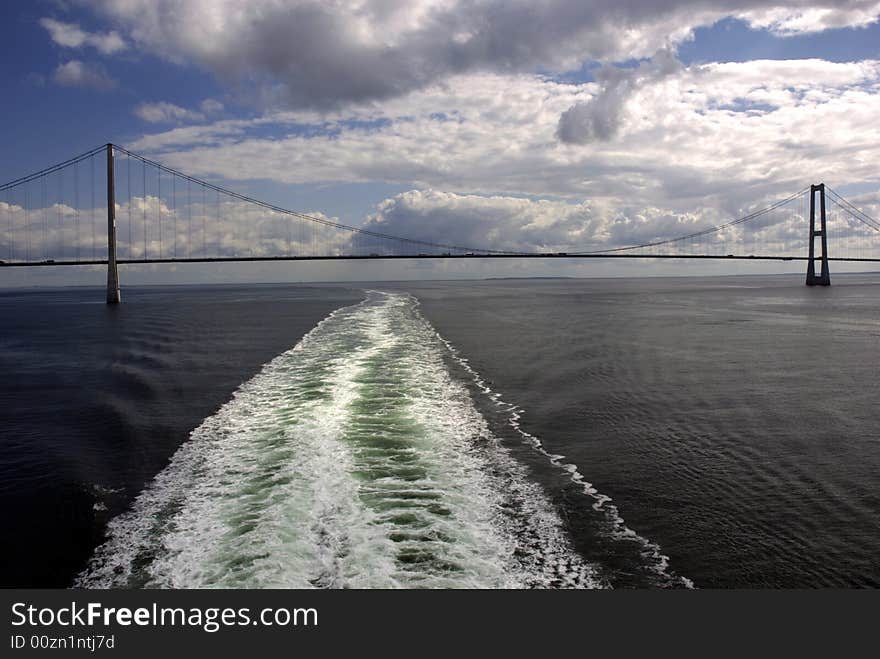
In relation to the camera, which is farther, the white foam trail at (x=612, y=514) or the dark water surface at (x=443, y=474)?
the dark water surface at (x=443, y=474)

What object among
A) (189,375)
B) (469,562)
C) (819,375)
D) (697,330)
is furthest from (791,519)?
(697,330)

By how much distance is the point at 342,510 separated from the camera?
6.25 metres

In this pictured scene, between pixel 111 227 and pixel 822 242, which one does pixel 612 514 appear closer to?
pixel 111 227

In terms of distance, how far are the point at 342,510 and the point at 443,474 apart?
1605 mm

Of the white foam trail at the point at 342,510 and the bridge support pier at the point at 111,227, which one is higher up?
the bridge support pier at the point at 111,227

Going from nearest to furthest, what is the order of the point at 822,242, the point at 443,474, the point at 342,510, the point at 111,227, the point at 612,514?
the point at 342,510, the point at 612,514, the point at 443,474, the point at 111,227, the point at 822,242

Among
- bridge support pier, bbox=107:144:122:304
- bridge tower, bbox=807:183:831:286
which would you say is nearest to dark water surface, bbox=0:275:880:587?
bridge support pier, bbox=107:144:122:304

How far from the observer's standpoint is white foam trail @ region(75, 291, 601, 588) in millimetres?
5027

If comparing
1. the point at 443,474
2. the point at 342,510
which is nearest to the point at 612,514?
the point at 443,474

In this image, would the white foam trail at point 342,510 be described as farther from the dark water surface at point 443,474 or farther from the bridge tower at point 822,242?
the bridge tower at point 822,242

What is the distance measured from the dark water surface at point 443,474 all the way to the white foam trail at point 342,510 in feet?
0.10

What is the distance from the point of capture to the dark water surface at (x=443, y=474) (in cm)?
527

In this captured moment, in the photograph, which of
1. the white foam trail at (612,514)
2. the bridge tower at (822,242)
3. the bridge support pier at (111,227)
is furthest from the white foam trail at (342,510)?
the bridge tower at (822,242)

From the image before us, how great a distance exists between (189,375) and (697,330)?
21706 mm
